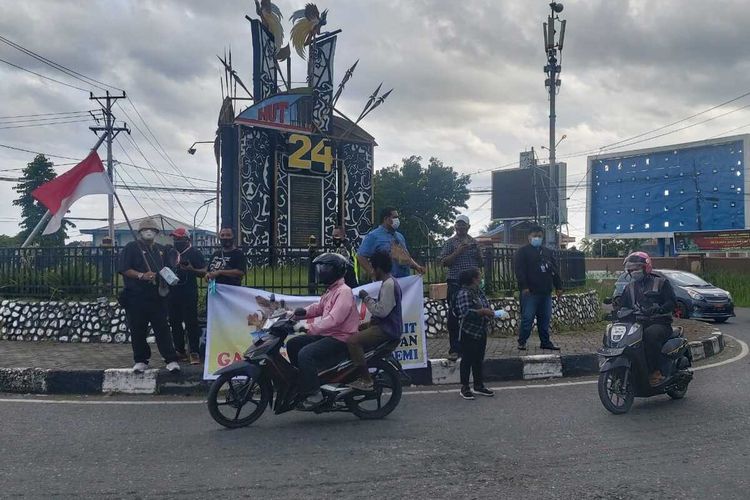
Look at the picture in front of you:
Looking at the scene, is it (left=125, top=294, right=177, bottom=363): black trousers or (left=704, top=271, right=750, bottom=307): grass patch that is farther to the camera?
(left=704, top=271, right=750, bottom=307): grass patch

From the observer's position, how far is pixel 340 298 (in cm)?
593

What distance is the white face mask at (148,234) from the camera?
25.2 ft

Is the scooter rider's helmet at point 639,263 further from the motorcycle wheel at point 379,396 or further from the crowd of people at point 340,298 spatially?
the motorcycle wheel at point 379,396

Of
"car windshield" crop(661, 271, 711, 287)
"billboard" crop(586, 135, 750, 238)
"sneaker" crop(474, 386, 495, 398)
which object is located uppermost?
"billboard" crop(586, 135, 750, 238)

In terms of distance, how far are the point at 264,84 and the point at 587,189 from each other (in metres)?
35.8

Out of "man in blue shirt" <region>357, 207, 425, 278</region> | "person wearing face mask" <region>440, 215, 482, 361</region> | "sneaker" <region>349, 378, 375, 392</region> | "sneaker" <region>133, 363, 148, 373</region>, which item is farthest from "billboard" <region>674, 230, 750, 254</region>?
"sneaker" <region>133, 363, 148, 373</region>

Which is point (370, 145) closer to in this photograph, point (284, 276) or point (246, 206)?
point (246, 206)

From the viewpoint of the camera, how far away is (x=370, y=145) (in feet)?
60.0

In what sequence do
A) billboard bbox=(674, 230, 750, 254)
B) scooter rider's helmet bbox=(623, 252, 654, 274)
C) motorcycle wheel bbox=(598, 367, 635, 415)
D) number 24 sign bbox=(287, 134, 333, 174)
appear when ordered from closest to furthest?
motorcycle wheel bbox=(598, 367, 635, 415) < scooter rider's helmet bbox=(623, 252, 654, 274) < number 24 sign bbox=(287, 134, 333, 174) < billboard bbox=(674, 230, 750, 254)

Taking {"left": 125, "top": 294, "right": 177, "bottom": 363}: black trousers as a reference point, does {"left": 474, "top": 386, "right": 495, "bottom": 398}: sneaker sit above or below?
below

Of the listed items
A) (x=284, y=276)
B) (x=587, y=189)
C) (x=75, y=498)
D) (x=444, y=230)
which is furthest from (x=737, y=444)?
(x=587, y=189)

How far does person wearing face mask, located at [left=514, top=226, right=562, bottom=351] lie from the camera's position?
928 centimetres

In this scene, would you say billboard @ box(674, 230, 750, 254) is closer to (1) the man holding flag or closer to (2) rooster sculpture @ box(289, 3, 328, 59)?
(2) rooster sculpture @ box(289, 3, 328, 59)

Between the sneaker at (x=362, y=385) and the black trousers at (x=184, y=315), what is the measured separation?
10.0 ft
